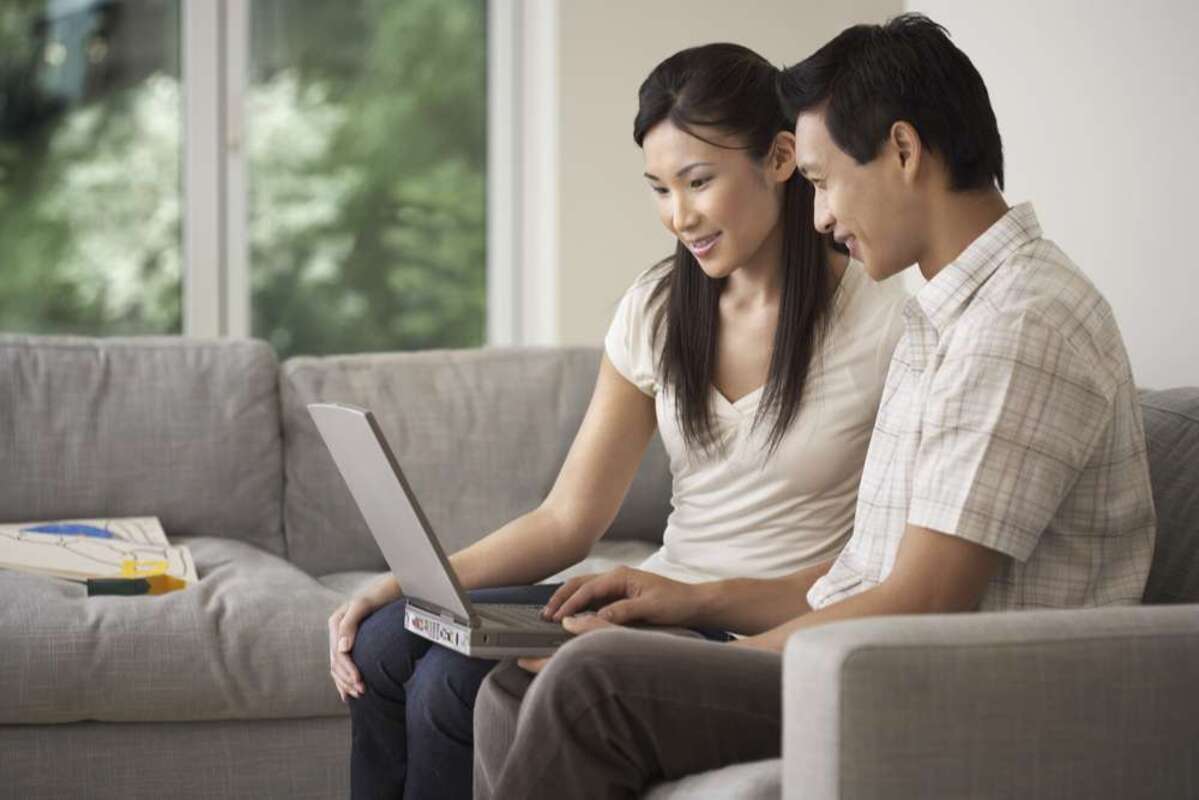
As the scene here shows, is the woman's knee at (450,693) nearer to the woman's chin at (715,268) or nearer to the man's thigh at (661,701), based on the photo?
the man's thigh at (661,701)

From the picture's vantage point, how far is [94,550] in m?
2.59

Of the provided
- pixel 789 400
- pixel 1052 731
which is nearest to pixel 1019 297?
pixel 1052 731

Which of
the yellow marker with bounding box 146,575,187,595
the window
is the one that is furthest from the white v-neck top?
the window

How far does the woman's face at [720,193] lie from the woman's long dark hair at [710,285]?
0.04ft

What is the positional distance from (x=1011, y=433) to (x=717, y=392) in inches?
26.9

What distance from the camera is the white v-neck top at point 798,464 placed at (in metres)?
1.92

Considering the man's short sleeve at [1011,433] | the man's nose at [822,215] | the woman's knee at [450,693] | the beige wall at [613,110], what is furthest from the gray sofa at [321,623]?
the beige wall at [613,110]

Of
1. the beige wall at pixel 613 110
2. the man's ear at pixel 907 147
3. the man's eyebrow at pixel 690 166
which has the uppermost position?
the beige wall at pixel 613 110

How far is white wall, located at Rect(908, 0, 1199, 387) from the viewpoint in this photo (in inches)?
81.0

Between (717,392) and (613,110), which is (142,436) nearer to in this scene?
(717,392)

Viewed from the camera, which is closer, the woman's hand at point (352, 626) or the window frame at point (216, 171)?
the woman's hand at point (352, 626)

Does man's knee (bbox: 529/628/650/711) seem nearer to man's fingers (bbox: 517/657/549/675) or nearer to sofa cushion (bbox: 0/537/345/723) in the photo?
man's fingers (bbox: 517/657/549/675)

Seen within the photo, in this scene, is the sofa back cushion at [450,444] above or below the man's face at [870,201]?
below

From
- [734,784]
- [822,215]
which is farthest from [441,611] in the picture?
[822,215]
